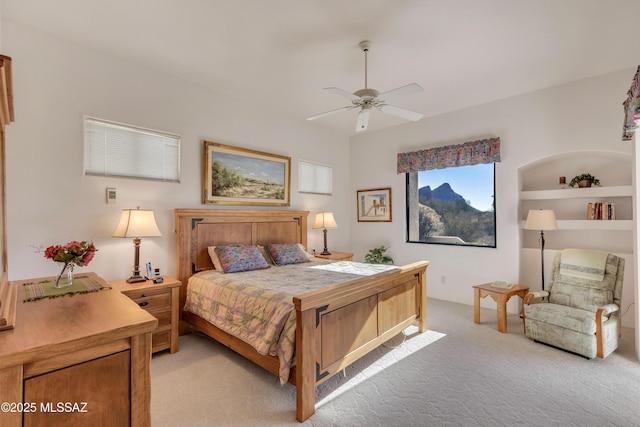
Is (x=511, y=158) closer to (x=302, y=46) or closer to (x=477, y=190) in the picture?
(x=477, y=190)

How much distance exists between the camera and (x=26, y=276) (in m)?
2.67

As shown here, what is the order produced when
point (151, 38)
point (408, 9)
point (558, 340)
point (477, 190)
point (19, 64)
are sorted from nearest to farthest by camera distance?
point (408, 9), point (19, 64), point (151, 38), point (558, 340), point (477, 190)

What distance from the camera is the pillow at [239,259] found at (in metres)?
3.49

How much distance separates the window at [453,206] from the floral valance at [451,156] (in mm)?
252

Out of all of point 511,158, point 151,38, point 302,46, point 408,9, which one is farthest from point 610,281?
A: point 151,38

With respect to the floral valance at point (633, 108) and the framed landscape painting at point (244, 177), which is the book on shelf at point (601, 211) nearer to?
the floral valance at point (633, 108)

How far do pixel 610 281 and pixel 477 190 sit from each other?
197 centimetres

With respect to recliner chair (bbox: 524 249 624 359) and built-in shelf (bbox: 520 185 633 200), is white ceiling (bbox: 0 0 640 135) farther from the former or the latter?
recliner chair (bbox: 524 249 624 359)

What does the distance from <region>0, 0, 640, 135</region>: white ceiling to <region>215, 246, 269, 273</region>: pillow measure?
205 cm

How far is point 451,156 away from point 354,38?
Answer: 2.65 meters

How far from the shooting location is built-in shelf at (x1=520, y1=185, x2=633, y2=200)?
3607 mm

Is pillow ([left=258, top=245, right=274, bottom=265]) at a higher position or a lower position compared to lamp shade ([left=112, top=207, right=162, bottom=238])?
lower

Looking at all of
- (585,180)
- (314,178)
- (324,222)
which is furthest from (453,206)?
(314,178)

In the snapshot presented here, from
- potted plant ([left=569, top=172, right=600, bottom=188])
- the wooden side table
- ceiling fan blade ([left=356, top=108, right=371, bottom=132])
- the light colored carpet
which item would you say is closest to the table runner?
the light colored carpet
